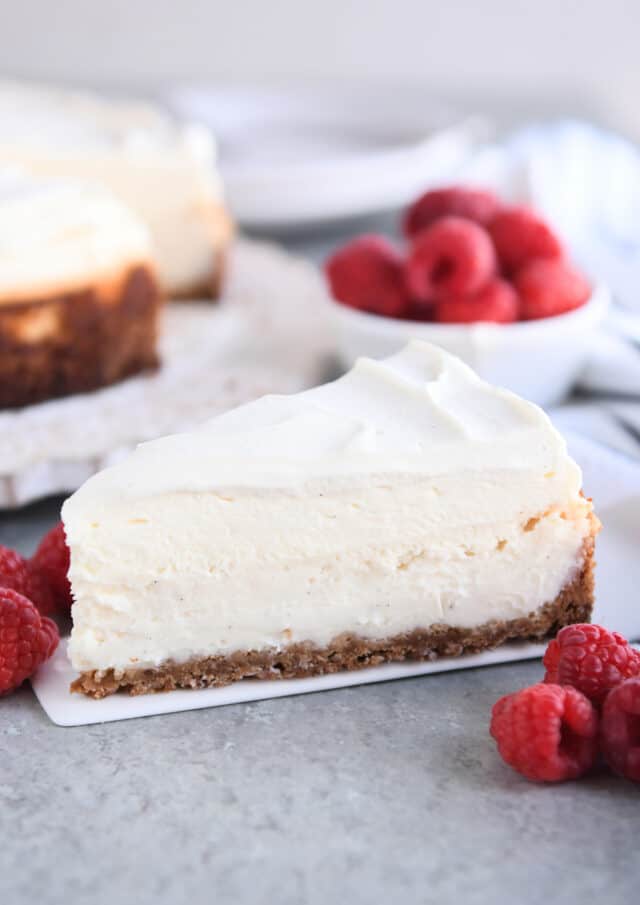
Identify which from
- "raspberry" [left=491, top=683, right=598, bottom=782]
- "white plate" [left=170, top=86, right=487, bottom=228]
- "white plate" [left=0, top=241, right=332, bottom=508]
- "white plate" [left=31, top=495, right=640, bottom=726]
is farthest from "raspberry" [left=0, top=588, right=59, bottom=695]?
"white plate" [left=170, top=86, right=487, bottom=228]

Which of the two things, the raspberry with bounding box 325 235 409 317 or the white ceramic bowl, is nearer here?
the white ceramic bowl

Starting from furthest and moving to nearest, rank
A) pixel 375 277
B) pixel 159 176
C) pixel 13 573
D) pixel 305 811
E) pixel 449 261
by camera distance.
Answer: pixel 159 176, pixel 375 277, pixel 449 261, pixel 13 573, pixel 305 811

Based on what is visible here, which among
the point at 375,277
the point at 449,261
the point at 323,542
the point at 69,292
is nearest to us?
the point at 323,542

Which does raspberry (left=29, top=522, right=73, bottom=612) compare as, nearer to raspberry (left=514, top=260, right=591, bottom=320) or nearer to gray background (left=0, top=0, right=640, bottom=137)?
raspberry (left=514, top=260, right=591, bottom=320)

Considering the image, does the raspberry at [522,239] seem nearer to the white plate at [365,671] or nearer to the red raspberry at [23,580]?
→ the white plate at [365,671]

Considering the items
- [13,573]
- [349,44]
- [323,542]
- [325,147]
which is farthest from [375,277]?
[349,44]

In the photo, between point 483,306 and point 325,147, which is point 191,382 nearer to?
point 483,306
